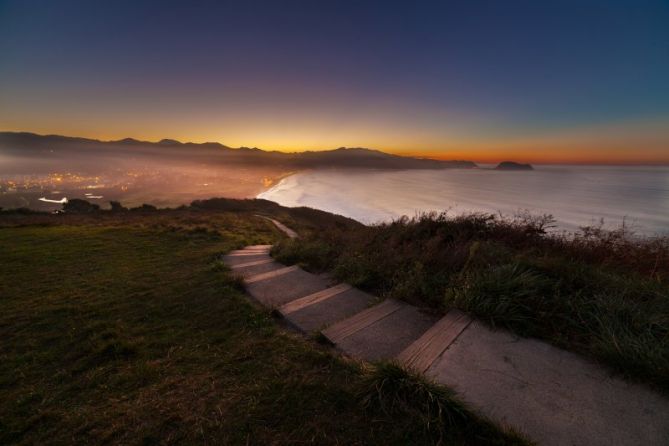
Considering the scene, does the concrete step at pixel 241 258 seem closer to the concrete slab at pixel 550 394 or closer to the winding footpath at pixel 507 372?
the winding footpath at pixel 507 372

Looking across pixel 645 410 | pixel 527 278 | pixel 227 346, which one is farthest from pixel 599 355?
pixel 227 346

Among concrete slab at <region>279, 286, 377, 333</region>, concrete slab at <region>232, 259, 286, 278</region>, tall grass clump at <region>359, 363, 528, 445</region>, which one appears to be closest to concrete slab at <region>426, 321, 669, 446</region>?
tall grass clump at <region>359, 363, 528, 445</region>

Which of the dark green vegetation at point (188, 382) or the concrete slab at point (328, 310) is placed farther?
the concrete slab at point (328, 310)

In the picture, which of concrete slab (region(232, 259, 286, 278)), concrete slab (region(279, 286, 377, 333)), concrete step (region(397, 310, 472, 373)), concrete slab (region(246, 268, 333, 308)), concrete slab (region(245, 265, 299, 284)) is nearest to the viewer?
concrete step (region(397, 310, 472, 373))

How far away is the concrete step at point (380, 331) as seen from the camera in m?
3.33

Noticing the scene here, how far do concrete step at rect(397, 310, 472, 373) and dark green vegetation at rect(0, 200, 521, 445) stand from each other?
1.06 feet

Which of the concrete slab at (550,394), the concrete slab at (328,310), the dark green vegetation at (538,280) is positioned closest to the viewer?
the concrete slab at (550,394)

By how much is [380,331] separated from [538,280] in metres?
2.61

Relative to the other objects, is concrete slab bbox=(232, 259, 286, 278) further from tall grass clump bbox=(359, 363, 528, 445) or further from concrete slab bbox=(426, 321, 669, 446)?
concrete slab bbox=(426, 321, 669, 446)

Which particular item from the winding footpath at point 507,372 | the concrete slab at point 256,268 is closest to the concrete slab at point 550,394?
the winding footpath at point 507,372

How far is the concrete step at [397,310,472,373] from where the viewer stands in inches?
112

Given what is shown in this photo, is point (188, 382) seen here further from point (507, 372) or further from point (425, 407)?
point (507, 372)

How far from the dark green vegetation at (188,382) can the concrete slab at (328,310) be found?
0.33m

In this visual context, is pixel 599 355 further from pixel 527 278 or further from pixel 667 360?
pixel 527 278
